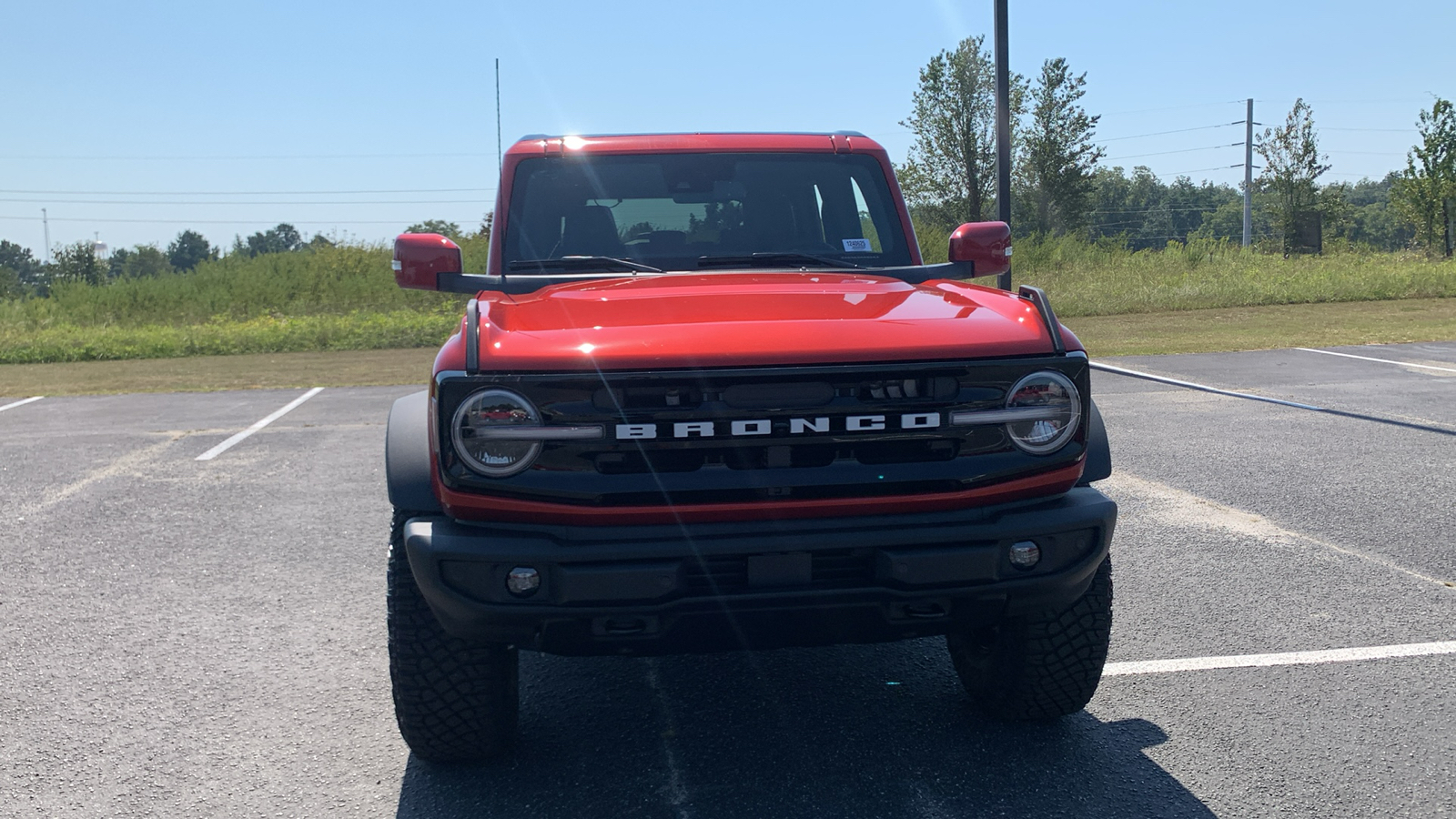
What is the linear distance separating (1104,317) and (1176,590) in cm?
1887

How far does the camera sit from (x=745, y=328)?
2750 mm

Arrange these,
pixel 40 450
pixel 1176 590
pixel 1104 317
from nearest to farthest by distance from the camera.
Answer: pixel 1176 590 < pixel 40 450 < pixel 1104 317

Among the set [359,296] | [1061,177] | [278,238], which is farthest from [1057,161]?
[278,238]

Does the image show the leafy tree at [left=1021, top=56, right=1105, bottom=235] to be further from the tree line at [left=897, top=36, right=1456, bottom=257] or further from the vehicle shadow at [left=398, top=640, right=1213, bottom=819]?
the vehicle shadow at [left=398, top=640, right=1213, bottom=819]

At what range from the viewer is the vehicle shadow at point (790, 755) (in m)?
2.90

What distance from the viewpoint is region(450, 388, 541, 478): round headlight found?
2.59m

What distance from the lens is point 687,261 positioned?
13.1 feet

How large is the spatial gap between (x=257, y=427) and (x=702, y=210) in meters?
7.43

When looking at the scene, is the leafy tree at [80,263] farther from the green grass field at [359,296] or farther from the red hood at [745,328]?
the red hood at [745,328]

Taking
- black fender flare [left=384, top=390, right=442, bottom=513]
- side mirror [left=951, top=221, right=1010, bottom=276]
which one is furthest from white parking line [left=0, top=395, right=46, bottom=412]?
side mirror [left=951, top=221, right=1010, bottom=276]

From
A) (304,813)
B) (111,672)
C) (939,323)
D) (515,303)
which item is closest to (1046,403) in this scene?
(939,323)

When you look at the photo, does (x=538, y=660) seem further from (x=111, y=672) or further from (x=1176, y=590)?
(x=1176, y=590)

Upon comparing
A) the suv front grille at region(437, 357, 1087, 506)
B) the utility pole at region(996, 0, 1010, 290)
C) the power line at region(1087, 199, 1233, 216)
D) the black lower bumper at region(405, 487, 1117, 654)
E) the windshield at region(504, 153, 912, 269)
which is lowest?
the black lower bumper at region(405, 487, 1117, 654)

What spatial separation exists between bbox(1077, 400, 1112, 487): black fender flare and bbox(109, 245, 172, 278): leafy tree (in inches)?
1231
